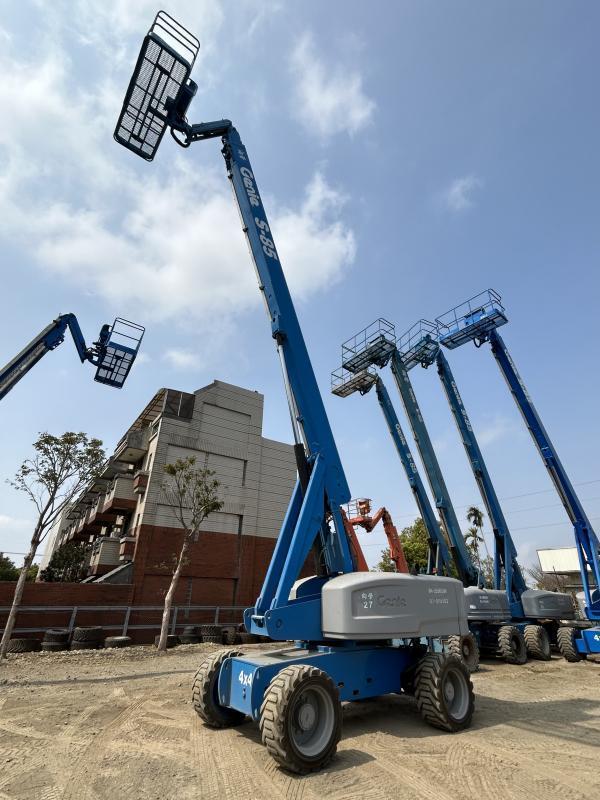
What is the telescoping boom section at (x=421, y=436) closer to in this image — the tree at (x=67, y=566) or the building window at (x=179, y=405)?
the building window at (x=179, y=405)

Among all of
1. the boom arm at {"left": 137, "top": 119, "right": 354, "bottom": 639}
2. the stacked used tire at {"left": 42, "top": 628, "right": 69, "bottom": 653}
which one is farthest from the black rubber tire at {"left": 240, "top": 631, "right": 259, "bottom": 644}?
the boom arm at {"left": 137, "top": 119, "right": 354, "bottom": 639}

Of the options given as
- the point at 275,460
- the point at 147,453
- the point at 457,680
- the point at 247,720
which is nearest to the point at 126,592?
the point at 147,453

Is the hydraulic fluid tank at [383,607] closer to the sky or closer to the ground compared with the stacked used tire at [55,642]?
closer to the ground

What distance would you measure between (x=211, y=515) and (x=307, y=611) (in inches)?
840

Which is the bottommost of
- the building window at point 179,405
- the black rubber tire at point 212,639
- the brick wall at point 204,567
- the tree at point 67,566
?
the black rubber tire at point 212,639

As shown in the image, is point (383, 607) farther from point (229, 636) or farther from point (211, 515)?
point (211, 515)

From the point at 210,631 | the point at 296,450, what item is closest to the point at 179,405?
the point at 210,631

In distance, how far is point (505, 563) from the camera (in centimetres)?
1948

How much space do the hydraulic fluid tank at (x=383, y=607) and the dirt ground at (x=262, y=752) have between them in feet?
5.21

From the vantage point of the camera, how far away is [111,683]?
→ 37.8ft

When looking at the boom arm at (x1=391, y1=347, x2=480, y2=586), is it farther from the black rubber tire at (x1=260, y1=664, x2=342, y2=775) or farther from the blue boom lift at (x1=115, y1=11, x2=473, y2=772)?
the black rubber tire at (x1=260, y1=664, x2=342, y2=775)

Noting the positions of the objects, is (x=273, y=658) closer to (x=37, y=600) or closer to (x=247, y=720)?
(x=247, y=720)

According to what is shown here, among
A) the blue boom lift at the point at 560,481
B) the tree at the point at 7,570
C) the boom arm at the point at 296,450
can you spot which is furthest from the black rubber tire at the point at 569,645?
the tree at the point at 7,570

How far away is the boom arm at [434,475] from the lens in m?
18.5
